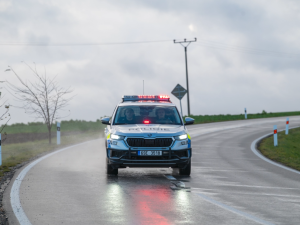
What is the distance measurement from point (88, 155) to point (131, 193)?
8.04m

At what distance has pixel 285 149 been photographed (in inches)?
799

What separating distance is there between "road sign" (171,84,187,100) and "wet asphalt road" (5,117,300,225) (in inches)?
884

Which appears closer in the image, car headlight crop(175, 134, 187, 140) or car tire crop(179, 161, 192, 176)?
car headlight crop(175, 134, 187, 140)

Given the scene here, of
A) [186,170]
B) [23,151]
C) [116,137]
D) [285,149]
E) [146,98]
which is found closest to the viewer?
[116,137]

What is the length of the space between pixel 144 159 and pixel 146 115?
166 cm

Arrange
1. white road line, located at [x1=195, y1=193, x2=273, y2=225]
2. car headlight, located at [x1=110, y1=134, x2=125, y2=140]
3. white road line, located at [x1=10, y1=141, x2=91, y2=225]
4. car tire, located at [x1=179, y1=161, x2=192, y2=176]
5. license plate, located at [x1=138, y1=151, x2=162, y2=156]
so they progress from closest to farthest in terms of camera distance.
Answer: white road line, located at [x1=195, y1=193, x2=273, y2=225], white road line, located at [x1=10, y1=141, x2=91, y2=225], license plate, located at [x1=138, y1=151, x2=162, y2=156], car headlight, located at [x1=110, y1=134, x2=125, y2=140], car tire, located at [x1=179, y1=161, x2=192, y2=176]

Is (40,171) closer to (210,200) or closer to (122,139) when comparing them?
(122,139)

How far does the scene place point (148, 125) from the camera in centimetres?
1141

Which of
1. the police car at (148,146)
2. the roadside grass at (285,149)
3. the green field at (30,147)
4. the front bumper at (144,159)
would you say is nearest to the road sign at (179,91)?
the green field at (30,147)

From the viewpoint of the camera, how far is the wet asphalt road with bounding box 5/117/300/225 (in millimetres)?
6887

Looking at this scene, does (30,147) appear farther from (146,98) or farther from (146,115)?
(146,115)

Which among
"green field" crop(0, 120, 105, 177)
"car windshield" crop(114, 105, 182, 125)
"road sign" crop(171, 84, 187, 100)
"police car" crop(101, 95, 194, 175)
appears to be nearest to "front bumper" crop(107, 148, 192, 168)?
"police car" crop(101, 95, 194, 175)

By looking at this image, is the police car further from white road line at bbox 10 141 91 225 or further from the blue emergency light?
white road line at bbox 10 141 91 225

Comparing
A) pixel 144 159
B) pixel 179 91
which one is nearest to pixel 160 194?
pixel 144 159
